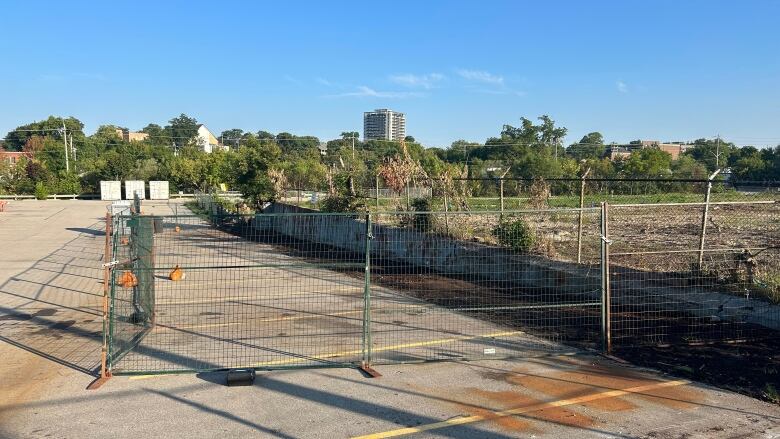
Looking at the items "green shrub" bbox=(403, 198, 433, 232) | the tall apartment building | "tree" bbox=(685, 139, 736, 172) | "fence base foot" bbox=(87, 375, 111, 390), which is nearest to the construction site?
"fence base foot" bbox=(87, 375, 111, 390)

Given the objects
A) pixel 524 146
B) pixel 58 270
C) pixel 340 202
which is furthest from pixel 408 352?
pixel 524 146

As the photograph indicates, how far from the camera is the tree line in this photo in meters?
30.6

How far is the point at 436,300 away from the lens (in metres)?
11.5

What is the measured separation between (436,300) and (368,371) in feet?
15.7

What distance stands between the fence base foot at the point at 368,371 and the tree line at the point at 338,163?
11067 millimetres

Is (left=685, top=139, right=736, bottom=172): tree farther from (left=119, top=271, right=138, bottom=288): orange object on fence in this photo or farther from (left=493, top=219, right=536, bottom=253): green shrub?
(left=119, top=271, right=138, bottom=288): orange object on fence

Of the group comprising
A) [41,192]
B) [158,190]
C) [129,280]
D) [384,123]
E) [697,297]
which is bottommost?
[697,297]

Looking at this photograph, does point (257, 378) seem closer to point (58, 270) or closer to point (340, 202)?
point (58, 270)

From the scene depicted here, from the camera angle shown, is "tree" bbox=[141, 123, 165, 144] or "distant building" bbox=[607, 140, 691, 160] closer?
"distant building" bbox=[607, 140, 691, 160]

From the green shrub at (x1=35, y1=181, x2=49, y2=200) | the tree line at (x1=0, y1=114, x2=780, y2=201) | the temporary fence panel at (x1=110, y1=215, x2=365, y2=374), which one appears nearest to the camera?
the temporary fence panel at (x1=110, y1=215, x2=365, y2=374)

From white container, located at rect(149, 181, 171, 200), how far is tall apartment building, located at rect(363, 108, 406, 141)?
100 m

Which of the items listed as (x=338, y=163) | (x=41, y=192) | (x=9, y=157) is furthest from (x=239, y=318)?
(x=9, y=157)

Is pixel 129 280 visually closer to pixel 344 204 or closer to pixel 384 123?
pixel 344 204

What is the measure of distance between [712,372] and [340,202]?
58.9ft
